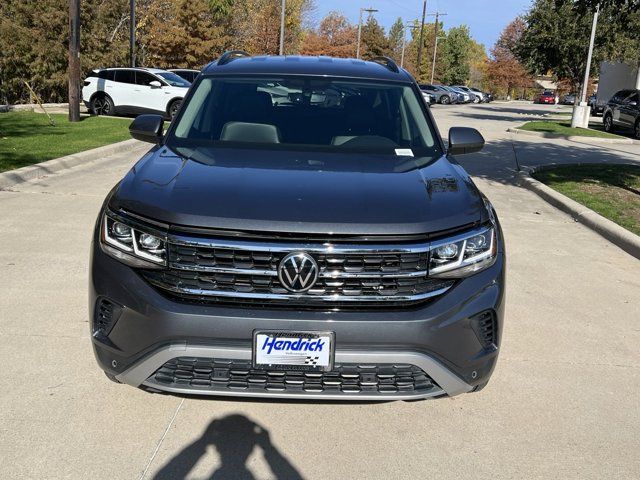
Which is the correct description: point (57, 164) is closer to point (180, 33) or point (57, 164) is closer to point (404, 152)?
point (404, 152)

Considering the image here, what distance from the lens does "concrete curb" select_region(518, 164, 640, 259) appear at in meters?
7.21

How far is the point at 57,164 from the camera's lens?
34.4 feet

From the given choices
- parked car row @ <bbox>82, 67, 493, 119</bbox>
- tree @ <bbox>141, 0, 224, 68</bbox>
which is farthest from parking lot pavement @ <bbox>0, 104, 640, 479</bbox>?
tree @ <bbox>141, 0, 224, 68</bbox>

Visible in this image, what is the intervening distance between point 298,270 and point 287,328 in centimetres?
25

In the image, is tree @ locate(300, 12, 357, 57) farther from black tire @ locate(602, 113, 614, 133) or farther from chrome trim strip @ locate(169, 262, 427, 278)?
chrome trim strip @ locate(169, 262, 427, 278)

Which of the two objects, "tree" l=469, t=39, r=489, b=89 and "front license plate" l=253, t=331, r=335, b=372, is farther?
"tree" l=469, t=39, r=489, b=89

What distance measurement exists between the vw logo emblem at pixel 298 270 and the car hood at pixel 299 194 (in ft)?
0.38

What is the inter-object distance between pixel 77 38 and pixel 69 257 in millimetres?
13364

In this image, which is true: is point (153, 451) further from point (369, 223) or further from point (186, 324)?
point (369, 223)

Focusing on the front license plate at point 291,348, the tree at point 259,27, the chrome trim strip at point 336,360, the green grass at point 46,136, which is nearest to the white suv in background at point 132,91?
the green grass at point 46,136

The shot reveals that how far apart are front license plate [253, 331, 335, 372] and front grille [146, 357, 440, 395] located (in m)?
0.07

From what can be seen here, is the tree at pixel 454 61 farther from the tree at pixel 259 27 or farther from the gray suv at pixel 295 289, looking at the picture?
the gray suv at pixel 295 289

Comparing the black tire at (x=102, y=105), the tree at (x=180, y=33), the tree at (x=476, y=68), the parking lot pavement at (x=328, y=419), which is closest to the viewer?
the parking lot pavement at (x=328, y=419)

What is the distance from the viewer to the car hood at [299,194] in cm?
287
